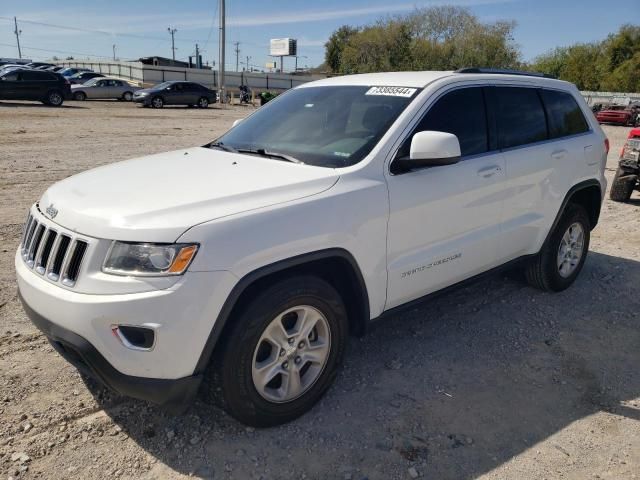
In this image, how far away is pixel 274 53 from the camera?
90.5 m

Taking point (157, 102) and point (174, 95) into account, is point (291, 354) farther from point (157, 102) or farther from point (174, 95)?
point (174, 95)

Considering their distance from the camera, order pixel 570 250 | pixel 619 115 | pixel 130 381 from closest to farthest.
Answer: pixel 130 381, pixel 570 250, pixel 619 115

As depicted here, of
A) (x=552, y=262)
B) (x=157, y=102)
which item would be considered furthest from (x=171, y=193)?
(x=157, y=102)

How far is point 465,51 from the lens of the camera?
224 ft

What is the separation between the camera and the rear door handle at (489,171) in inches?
150

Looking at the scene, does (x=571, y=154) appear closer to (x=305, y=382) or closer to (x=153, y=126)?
(x=305, y=382)

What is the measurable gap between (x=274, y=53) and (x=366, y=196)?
305 feet

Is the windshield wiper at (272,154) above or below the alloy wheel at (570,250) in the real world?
above

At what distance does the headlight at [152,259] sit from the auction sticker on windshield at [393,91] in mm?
1840

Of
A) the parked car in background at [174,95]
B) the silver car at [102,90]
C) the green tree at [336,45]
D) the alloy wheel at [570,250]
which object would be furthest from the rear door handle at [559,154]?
the green tree at [336,45]

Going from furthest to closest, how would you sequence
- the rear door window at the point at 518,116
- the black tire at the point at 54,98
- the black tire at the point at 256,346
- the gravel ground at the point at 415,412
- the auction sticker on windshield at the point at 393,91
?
the black tire at the point at 54,98, the rear door window at the point at 518,116, the auction sticker on windshield at the point at 393,91, the gravel ground at the point at 415,412, the black tire at the point at 256,346

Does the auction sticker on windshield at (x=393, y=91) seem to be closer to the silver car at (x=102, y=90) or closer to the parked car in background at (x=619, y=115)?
the silver car at (x=102, y=90)

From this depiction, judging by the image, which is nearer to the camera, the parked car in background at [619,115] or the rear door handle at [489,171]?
the rear door handle at [489,171]

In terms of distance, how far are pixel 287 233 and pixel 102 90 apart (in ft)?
107
